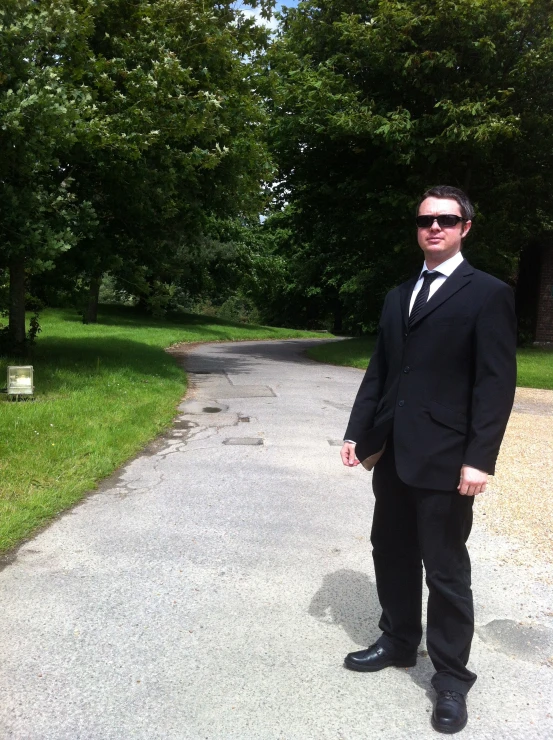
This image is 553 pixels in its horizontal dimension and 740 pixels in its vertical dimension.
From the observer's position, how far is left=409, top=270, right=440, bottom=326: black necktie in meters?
2.95

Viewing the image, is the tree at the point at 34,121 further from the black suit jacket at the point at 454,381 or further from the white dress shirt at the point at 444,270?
the black suit jacket at the point at 454,381

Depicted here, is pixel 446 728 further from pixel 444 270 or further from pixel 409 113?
pixel 409 113

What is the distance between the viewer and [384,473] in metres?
3.07

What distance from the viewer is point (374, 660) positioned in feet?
10.2

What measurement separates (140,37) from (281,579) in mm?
11849

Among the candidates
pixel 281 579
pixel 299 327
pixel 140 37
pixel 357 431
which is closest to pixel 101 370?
pixel 140 37

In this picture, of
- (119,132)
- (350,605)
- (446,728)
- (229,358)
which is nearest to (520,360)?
(229,358)

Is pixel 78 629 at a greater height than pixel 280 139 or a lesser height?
lesser

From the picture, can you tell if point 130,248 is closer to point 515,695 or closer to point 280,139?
point 280,139

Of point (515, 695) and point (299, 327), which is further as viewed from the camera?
point (299, 327)

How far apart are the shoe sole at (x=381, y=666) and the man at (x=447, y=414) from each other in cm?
32

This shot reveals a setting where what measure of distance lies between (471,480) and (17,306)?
39.7 feet

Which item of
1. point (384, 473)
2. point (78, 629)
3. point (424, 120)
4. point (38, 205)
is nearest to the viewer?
point (384, 473)

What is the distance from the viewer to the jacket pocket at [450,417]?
110 inches
